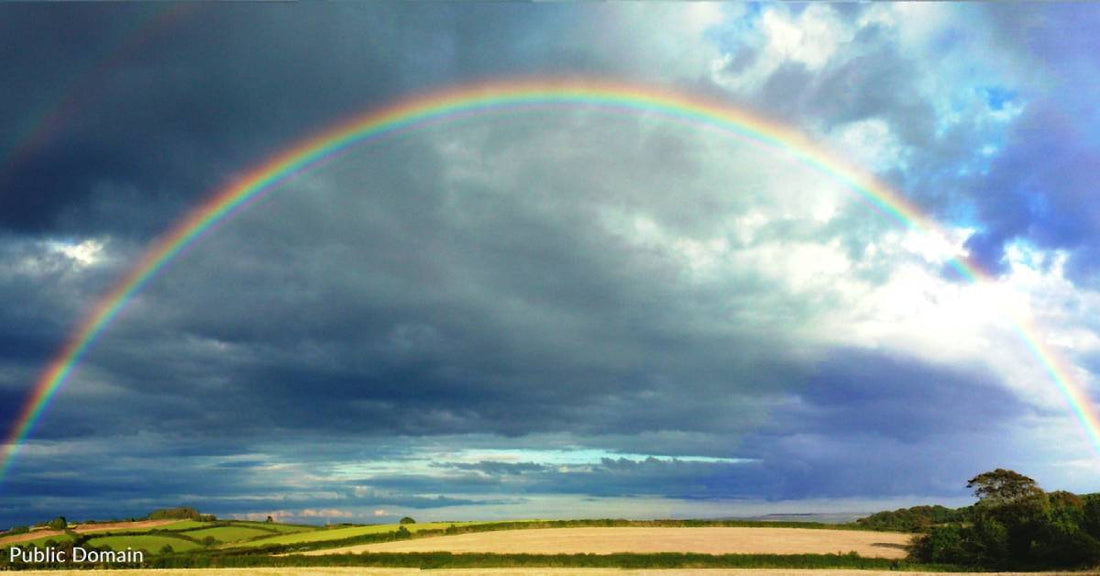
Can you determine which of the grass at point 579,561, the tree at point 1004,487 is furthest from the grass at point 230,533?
the tree at point 1004,487

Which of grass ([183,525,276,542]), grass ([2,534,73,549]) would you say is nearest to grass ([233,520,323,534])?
grass ([183,525,276,542])

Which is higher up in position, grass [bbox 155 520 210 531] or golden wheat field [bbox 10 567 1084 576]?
golden wheat field [bbox 10 567 1084 576]

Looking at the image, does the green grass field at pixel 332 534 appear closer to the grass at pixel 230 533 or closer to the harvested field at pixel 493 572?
the grass at pixel 230 533

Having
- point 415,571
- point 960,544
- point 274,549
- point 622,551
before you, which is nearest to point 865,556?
point 960,544

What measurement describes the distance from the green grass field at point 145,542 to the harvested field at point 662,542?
2616 centimetres

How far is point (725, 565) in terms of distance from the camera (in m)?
72.2

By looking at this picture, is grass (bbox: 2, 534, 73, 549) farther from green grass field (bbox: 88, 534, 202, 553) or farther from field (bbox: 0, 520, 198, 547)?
green grass field (bbox: 88, 534, 202, 553)

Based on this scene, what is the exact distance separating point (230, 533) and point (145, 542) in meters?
16.4

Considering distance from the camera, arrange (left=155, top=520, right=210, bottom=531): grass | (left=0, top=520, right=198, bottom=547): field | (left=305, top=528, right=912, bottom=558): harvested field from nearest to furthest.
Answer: (left=305, top=528, right=912, bottom=558): harvested field < (left=0, top=520, right=198, bottom=547): field < (left=155, top=520, right=210, bottom=531): grass

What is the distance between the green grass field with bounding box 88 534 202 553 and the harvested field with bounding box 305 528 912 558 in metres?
26.2

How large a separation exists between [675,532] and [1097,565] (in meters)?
53.9

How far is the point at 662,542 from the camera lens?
292 feet

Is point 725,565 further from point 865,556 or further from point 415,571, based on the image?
point 415,571

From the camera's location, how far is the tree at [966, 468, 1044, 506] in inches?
2832
